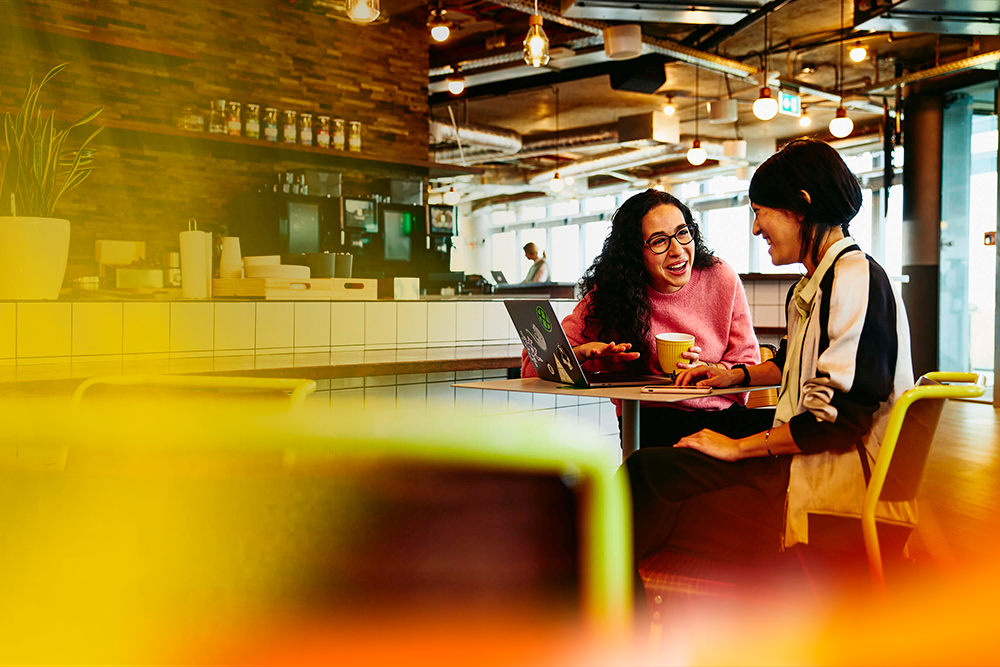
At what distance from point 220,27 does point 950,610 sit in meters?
5.31

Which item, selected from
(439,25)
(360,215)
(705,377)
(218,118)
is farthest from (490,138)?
(705,377)

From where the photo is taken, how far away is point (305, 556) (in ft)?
2.61

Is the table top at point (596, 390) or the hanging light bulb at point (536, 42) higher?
the hanging light bulb at point (536, 42)

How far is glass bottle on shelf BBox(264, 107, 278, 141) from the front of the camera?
478 cm

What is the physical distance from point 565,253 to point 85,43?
14023 mm

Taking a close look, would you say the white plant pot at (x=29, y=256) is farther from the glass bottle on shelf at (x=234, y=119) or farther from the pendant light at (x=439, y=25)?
the pendant light at (x=439, y=25)

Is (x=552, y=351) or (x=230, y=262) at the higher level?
(x=230, y=262)

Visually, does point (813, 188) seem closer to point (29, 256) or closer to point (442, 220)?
point (29, 256)

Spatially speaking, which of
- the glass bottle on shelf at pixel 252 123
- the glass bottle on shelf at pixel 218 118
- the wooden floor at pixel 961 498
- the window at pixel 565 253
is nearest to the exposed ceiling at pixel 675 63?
the glass bottle on shelf at pixel 252 123

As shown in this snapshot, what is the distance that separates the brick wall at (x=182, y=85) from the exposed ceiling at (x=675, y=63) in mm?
671

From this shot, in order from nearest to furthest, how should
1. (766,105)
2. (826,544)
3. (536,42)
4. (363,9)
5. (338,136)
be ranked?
(826,544), (363,9), (536,42), (338,136), (766,105)

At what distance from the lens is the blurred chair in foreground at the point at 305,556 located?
2.52ft

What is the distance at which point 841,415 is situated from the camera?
146cm

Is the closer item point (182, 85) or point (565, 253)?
point (182, 85)
